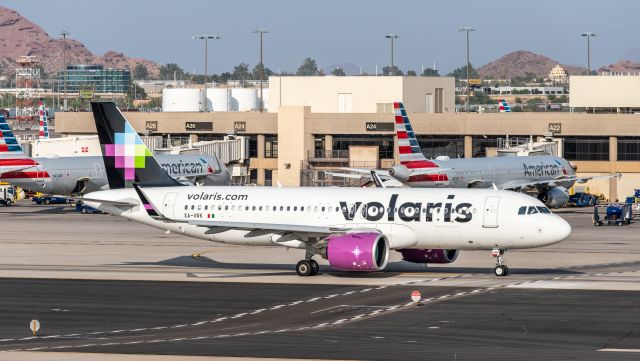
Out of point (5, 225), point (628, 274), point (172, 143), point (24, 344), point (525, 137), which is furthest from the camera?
point (172, 143)

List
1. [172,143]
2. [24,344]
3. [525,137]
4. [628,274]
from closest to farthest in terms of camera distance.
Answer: [24,344]
[628,274]
[525,137]
[172,143]

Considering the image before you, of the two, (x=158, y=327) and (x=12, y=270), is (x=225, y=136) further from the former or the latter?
(x=158, y=327)

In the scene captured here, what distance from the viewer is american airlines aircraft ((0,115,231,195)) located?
347ft

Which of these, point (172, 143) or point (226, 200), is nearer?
point (226, 200)

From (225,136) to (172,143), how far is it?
9.14 m

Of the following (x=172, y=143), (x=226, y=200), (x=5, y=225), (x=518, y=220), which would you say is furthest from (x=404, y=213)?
(x=172, y=143)

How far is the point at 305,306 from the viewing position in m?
48.7

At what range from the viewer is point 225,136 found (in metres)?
145

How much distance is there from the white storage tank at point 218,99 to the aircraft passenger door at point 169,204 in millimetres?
131141

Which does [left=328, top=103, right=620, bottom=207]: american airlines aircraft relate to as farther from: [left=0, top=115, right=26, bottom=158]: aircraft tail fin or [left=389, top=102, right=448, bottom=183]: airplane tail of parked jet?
[left=0, top=115, right=26, bottom=158]: aircraft tail fin

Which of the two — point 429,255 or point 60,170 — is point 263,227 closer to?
point 429,255

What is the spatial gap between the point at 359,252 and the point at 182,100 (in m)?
136

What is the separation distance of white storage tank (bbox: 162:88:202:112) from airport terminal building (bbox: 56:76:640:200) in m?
35.4

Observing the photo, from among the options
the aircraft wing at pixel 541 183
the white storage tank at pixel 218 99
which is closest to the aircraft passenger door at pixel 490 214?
the aircraft wing at pixel 541 183
